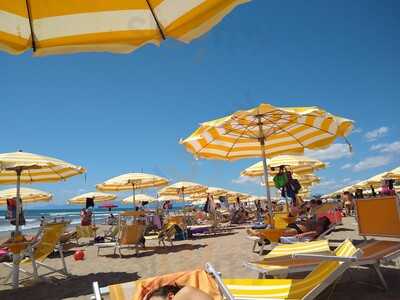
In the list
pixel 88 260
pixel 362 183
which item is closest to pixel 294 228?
pixel 88 260

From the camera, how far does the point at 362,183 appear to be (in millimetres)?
27906

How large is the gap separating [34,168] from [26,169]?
144 millimetres

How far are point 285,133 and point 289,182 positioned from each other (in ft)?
9.28

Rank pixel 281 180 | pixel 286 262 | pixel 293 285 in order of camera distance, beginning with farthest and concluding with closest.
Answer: pixel 281 180 → pixel 286 262 → pixel 293 285

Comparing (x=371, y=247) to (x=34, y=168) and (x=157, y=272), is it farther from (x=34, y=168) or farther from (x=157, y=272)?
(x=34, y=168)

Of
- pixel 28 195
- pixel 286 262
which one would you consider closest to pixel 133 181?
pixel 28 195

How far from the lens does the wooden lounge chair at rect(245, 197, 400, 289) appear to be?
13.3 feet

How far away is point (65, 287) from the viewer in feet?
20.4

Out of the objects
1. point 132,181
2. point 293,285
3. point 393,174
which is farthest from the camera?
point 393,174

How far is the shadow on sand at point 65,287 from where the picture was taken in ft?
18.6

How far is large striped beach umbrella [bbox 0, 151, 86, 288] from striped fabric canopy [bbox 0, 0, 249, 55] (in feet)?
13.8

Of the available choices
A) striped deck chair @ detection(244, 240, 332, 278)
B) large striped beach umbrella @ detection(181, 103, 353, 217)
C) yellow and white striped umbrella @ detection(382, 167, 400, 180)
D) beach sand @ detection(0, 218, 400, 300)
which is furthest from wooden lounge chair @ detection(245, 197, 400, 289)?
yellow and white striped umbrella @ detection(382, 167, 400, 180)

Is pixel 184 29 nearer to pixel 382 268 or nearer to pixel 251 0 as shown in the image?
pixel 251 0

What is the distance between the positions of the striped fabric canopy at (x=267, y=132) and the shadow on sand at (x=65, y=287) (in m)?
2.85
